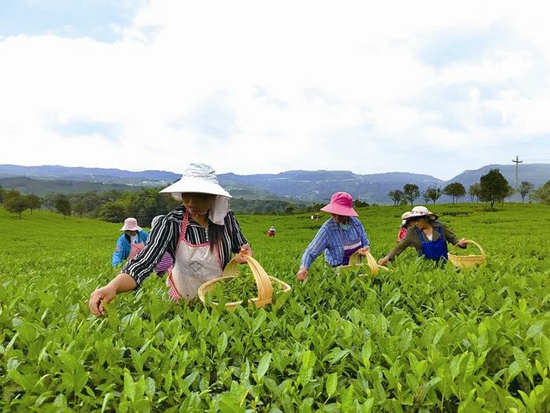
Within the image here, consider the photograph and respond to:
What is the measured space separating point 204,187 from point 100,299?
945 millimetres

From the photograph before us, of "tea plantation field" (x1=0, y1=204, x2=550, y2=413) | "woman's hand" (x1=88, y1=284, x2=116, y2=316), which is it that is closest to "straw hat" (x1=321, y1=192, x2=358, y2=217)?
"tea plantation field" (x1=0, y1=204, x2=550, y2=413)

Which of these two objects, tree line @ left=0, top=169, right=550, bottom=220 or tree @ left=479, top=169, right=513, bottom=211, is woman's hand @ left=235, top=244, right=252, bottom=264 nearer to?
tree line @ left=0, top=169, right=550, bottom=220

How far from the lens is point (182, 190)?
8.99 ft

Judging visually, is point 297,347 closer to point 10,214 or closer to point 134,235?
point 134,235

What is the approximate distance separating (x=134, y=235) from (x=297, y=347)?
664cm

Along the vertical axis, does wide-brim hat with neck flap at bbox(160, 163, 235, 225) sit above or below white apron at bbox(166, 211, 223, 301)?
above

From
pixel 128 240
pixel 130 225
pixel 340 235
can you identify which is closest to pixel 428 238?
pixel 340 235

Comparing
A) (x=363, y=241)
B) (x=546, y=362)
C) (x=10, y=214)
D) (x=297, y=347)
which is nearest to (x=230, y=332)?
(x=297, y=347)

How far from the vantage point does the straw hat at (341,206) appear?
469 cm

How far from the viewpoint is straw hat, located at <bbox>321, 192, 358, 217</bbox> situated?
4.69 metres

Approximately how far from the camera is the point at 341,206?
4797 millimetres

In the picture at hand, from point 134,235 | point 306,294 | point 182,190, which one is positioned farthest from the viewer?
point 134,235

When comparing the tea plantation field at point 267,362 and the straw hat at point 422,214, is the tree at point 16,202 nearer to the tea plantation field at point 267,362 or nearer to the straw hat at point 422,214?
the straw hat at point 422,214

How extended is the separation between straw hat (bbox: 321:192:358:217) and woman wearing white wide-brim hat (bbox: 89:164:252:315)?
1639 millimetres
